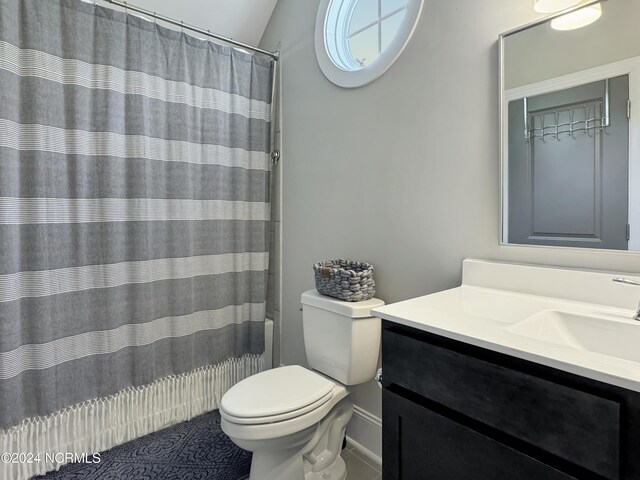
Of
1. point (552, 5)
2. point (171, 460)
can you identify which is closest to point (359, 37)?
point (552, 5)

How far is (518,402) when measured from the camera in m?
0.72

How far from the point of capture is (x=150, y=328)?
180cm

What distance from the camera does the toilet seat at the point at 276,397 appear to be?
4.16 feet

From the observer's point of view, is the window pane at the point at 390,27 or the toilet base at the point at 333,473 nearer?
the toilet base at the point at 333,473

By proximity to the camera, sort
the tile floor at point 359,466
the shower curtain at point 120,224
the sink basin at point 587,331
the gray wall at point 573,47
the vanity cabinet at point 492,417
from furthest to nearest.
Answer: the tile floor at point 359,466 → the shower curtain at point 120,224 → the gray wall at point 573,47 → the sink basin at point 587,331 → the vanity cabinet at point 492,417

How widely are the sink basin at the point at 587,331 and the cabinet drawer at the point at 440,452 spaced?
256 millimetres

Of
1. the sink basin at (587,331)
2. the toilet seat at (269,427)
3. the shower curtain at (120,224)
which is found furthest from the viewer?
the shower curtain at (120,224)

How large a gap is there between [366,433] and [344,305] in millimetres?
699

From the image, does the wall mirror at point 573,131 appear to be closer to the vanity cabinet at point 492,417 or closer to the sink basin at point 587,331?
the sink basin at point 587,331

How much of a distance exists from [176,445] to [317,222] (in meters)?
1.28

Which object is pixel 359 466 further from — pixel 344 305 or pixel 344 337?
pixel 344 305

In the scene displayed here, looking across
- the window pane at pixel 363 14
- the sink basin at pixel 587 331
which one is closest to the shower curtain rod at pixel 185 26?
the window pane at pixel 363 14

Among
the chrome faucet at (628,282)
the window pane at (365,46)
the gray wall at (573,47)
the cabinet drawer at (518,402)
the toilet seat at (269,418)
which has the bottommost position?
the toilet seat at (269,418)

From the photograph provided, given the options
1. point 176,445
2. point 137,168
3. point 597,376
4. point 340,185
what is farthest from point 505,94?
point 176,445
